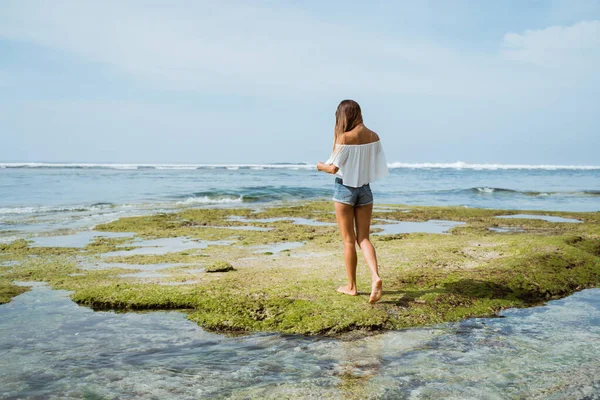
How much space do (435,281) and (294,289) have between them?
6.73 feet

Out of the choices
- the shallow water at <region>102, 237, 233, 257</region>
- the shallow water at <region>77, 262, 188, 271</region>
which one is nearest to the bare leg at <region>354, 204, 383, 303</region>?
the shallow water at <region>77, 262, 188, 271</region>

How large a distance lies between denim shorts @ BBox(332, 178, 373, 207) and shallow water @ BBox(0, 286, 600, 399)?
1676 millimetres

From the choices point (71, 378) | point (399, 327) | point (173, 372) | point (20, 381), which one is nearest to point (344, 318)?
point (399, 327)

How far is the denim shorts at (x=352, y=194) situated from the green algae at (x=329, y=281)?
4.03 feet

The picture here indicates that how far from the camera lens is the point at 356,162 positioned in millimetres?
5875

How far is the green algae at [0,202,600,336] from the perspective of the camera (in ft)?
18.8

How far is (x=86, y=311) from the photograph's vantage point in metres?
6.12

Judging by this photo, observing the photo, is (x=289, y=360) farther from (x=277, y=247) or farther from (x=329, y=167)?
(x=277, y=247)

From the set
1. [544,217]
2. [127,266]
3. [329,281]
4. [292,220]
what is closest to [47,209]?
[292,220]

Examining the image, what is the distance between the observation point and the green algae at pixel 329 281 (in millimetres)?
5730

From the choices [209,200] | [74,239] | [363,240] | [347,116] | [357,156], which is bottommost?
[209,200]

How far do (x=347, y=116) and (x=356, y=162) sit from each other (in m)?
0.57

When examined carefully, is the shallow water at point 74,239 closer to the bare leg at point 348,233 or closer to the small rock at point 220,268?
the small rock at point 220,268

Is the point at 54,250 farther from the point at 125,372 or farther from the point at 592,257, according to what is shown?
the point at 592,257
